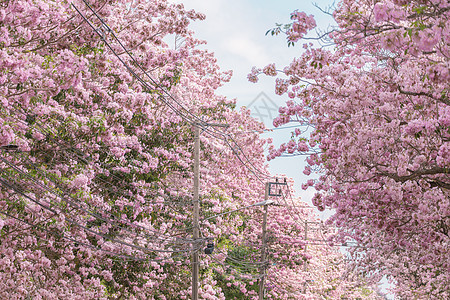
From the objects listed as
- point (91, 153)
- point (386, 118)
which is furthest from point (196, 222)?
point (386, 118)

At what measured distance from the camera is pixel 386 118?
827cm

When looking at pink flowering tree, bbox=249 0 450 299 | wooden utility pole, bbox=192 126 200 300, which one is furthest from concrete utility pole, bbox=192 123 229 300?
pink flowering tree, bbox=249 0 450 299

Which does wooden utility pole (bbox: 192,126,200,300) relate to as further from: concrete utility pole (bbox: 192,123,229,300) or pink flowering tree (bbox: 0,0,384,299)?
pink flowering tree (bbox: 0,0,384,299)

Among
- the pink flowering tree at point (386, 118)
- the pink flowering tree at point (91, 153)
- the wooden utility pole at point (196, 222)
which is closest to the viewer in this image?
the pink flowering tree at point (386, 118)

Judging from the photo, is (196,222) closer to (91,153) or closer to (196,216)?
(196,216)

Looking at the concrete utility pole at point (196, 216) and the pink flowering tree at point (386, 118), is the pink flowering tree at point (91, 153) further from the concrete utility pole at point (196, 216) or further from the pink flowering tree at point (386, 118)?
the pink flowering tree at point (386, 118)

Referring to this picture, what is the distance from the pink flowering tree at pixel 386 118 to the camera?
6500mm

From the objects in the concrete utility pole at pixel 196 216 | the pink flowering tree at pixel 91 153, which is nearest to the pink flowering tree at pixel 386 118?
the pink flowering tree at pixel 91 153

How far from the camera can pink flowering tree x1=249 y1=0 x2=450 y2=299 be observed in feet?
21.3

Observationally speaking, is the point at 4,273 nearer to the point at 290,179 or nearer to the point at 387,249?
the point at 387,249

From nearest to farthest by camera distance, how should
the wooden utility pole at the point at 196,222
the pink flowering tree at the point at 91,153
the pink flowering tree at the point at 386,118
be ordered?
the pink flowering tree at the point at 386,118 < the pink flowering tree at the point at 91,153 < the wooden utility pole at the point at 196,222

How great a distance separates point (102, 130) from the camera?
9.52m

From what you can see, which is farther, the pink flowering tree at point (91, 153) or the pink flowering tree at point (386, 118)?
the pink flowering tree at point (91, 153)

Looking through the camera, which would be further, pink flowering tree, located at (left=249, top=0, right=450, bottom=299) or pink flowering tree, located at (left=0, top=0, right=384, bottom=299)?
pink flowering tree, located at (left=0, top=0, right=384, bottom=299)
